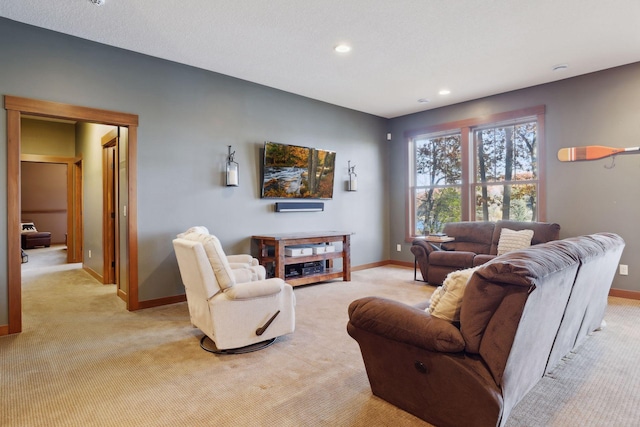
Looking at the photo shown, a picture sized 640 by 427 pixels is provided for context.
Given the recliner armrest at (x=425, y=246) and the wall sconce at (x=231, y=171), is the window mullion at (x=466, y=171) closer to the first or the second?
the recliner armrest at (x=425, y=246)

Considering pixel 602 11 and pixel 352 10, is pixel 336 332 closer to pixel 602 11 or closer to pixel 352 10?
pixel 352 10

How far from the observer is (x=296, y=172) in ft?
17.7

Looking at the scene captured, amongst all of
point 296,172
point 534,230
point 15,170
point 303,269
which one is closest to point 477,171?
point 534,230

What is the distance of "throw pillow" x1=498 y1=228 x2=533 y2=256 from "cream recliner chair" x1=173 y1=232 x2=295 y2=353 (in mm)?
3182

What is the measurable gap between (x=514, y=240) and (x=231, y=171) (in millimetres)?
3757

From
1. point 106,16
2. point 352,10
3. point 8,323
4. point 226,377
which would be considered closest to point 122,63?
point 106,16

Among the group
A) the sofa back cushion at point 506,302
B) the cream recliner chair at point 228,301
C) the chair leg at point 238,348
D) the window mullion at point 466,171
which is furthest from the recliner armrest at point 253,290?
the window mullion at point 466,171

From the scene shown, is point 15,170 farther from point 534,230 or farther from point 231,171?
point 534,230

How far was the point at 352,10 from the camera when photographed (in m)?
3.12

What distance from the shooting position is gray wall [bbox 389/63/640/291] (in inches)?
171

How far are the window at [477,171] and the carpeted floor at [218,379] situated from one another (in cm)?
214

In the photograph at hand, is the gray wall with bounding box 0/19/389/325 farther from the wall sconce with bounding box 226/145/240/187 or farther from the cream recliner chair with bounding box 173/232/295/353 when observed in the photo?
the cream recliner chair with bounding box 173/232/295/353

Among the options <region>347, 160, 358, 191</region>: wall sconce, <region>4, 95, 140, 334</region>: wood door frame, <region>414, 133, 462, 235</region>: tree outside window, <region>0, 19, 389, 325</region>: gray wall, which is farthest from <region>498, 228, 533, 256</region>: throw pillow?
<region>4, 95, 140, 334</region>: wood door frame

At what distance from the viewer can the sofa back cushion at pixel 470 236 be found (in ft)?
17.0
